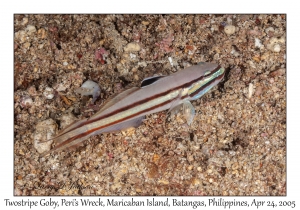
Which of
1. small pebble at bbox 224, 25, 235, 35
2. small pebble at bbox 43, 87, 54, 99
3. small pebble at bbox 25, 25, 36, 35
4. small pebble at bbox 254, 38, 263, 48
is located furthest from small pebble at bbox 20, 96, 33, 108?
small pebble at bbox 254, 38, 263, 48

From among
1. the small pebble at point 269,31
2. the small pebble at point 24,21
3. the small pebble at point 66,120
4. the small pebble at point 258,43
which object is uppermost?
the small pebble at point 24,21

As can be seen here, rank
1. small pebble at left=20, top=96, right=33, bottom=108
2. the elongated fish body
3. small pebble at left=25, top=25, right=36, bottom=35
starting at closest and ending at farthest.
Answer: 1. the elongated fish body
2. small pebble at left=20, top=96, right=33, bottom=108
3. small pebble at left=25, top=25, right=36, bottom=35

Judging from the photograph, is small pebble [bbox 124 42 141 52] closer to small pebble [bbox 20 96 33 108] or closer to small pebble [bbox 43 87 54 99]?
small pebble [bbox 43 87 54 99]

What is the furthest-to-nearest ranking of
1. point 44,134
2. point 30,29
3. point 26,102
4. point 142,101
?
point 30,29 → point 26,102 → point 44,134 → point 142,101

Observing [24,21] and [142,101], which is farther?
[24,21]

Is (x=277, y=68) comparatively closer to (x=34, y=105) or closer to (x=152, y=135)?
(x=152, y=135)

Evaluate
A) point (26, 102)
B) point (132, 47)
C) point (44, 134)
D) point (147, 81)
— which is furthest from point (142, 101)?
point (26, 102)

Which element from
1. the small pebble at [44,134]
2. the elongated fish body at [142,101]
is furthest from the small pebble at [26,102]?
the elongated fish body at [142,101]

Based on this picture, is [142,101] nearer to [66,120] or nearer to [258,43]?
[66,120]

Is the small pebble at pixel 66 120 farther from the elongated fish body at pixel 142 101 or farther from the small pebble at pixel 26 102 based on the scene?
the small pebble at pixel 26 102
